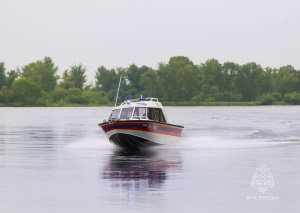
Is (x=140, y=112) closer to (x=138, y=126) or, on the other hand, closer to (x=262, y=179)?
(x=138, y=126)

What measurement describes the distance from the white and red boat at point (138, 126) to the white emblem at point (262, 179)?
34.3 ft

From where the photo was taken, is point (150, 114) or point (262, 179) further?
point (150, 114)

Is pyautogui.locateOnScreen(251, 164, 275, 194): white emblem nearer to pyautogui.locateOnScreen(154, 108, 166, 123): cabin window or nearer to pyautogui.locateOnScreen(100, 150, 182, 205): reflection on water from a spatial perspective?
pyautogui.locateOnScreen(100, 150, 182, 205): reflection on water

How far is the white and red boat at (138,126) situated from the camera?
39000 millimetres

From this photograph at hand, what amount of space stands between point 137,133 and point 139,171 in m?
11.3

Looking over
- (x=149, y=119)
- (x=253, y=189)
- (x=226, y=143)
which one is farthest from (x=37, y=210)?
(x=226, y=143)

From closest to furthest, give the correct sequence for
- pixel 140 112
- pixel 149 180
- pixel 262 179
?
pixel 149 180, pixel 262 179, pixel 140 112

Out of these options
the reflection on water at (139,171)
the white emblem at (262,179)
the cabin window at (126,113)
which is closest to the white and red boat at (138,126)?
the cabin window at (126,113)

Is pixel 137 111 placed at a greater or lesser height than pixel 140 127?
greater

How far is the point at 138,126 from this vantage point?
38906 millimetres

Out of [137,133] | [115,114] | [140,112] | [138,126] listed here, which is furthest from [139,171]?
[115,114]

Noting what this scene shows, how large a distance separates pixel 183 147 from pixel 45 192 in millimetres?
23795

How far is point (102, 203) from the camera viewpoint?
19.5 meters

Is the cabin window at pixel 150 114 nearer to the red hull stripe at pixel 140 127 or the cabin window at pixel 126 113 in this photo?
the red hull stripe at pixel 140 127
